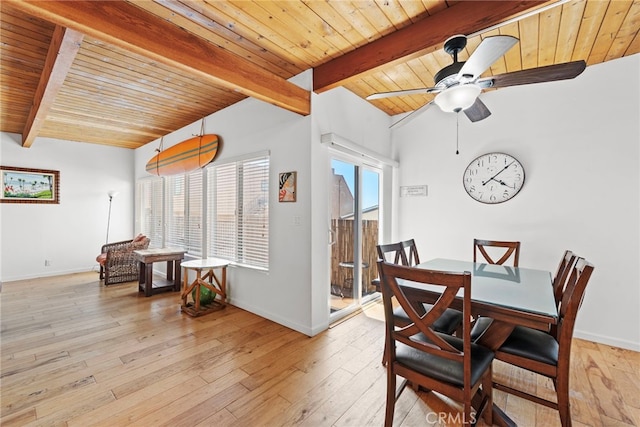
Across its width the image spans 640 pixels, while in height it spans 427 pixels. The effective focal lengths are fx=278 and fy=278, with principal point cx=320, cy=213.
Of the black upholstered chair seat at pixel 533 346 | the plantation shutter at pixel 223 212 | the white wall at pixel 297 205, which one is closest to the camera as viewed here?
the black upholstered chair seat at pixel 533 346

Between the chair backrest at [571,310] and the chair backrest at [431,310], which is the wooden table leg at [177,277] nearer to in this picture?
the chair backrest at [431,310]

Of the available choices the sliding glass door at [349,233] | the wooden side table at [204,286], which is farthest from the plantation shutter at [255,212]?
the sliding glass door at [349,233]

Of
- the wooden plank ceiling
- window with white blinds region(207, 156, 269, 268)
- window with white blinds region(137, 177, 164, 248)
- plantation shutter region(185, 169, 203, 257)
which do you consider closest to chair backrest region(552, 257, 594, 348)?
the wooden plank ceiling

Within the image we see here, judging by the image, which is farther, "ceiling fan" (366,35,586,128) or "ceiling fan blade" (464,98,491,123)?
"ceiling fan blade" (464,98,491,123)

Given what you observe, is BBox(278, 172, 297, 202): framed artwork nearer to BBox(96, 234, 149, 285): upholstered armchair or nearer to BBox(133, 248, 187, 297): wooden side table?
BBox(133, 248, 187, 297): wooden side table

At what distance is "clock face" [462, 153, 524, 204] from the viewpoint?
3195mm

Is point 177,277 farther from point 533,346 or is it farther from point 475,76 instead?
point 475,76

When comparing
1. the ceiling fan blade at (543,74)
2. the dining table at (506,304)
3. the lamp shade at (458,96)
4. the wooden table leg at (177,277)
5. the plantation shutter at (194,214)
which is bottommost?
the wooden table leg at (177,277)

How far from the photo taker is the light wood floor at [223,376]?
5.74ft

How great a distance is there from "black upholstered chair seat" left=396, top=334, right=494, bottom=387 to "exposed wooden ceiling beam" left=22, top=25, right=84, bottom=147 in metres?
3.08

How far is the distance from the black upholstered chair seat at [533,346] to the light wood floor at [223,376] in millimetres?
486

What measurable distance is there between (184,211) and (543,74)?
4803 mm

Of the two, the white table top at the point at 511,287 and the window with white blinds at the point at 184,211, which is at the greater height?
the window with white blinds at the point at 184,211

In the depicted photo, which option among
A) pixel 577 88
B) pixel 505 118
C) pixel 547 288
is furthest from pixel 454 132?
pixel 547 288
